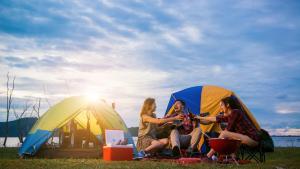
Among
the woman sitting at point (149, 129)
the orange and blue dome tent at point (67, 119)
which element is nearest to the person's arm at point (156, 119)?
the woman sitting at point (149, 129)

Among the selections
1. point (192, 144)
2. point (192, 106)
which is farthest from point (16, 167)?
point (192, 106)

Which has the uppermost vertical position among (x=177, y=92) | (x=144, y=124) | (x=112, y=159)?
(x=177, y=92)

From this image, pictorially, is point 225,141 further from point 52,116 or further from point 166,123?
point 52,116

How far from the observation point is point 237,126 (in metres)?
7.70

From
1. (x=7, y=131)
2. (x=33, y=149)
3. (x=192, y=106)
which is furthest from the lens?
(x=7, y=131)

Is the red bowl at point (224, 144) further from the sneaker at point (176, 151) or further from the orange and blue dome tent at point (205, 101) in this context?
the orange and blue dome tent at point (205, 101)

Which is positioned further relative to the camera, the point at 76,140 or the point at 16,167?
the point at 76,140

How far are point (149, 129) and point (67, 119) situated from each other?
2.67 metres

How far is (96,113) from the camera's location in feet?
35.2

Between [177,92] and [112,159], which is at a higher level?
[177,92]

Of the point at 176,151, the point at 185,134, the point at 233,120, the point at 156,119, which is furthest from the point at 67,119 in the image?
the point at 233,120

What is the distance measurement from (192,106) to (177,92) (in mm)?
747

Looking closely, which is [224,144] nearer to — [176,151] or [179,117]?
[176,151]

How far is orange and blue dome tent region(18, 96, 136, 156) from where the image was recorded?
1003cm
